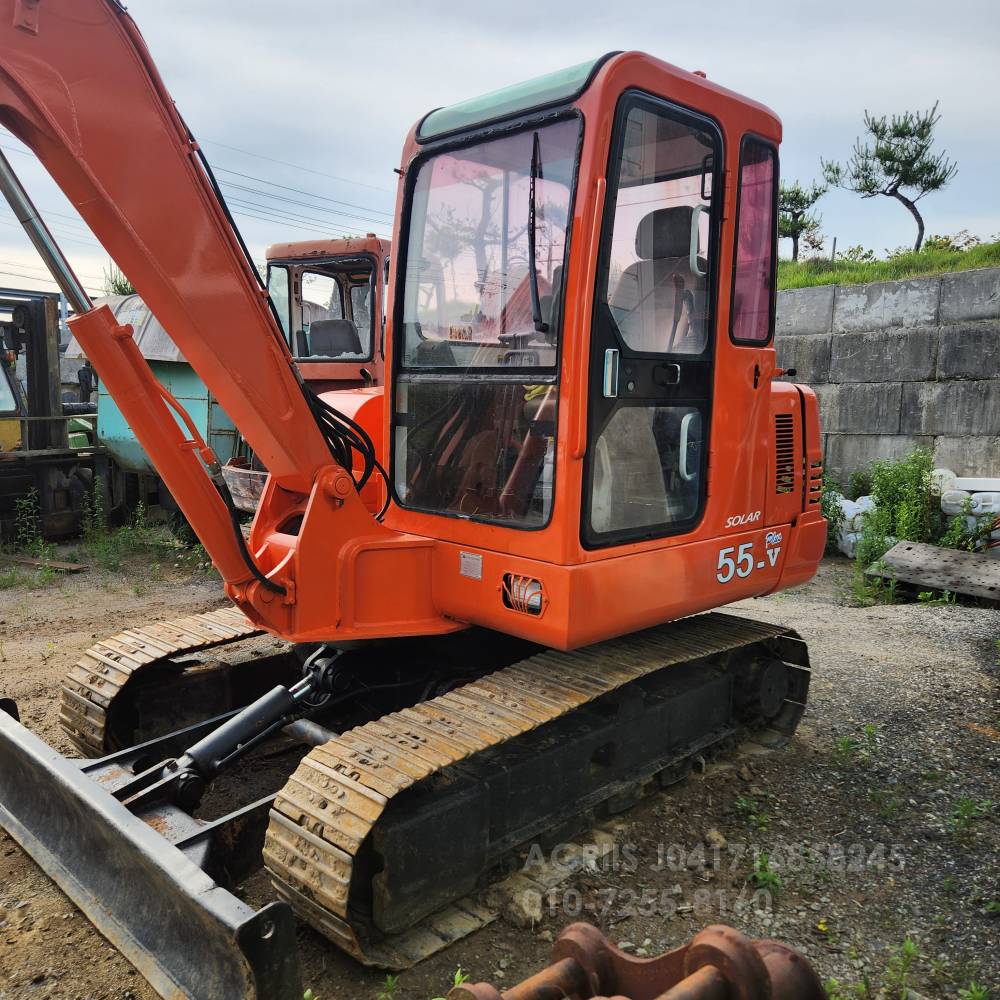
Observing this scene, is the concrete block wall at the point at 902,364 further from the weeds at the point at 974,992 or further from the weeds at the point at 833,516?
the weeds at the point at 974,992

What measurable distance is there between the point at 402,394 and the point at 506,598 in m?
0.91

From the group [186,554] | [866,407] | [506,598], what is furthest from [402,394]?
[866,407]

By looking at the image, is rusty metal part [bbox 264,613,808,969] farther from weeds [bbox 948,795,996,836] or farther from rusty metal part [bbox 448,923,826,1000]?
weeds [bbox 948,795,996,836]

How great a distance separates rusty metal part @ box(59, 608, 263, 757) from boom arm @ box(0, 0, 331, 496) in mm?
1096

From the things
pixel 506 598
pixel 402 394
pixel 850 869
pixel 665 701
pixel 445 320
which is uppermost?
A: pixel 445 320

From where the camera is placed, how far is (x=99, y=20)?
2438 millimetres

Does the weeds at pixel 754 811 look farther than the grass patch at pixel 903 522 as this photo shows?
No

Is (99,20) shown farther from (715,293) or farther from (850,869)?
(850,869)

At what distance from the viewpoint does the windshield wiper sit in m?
2.93

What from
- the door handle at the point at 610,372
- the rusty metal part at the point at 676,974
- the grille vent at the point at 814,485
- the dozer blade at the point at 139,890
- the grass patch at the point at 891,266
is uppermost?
the grass patch at the point at 891,266

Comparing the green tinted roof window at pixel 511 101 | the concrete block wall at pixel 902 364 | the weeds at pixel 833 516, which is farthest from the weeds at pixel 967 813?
the concrete block wall at pixel 902 364

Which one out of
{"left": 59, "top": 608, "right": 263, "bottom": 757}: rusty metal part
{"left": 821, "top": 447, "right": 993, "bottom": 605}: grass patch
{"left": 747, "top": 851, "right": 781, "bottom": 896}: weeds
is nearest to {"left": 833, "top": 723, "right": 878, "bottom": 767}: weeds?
{"left": 747, "top": 851, "right": 781, "bottom": 896}: weeds

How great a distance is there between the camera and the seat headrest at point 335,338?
7.82m

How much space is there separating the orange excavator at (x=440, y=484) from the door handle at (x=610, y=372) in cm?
3
